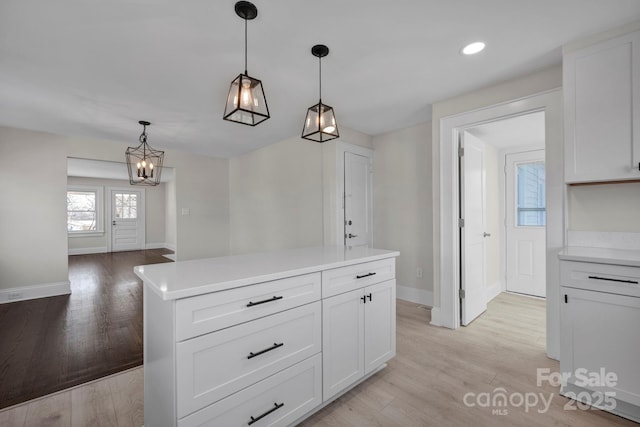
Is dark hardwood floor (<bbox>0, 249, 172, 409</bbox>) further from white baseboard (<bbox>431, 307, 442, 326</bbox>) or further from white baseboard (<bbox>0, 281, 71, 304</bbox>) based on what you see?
white baseboard (<bbox>431, 307, 442, 326</bbox>)

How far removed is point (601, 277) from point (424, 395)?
4.30ft

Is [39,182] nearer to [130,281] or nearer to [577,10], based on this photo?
[130,281]

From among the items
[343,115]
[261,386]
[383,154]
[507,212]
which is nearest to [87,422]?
[261,386]

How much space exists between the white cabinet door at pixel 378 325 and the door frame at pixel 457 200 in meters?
1.11

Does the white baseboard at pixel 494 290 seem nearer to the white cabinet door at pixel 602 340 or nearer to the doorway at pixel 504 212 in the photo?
the doorway at pixel 504 212

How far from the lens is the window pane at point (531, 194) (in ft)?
12.5

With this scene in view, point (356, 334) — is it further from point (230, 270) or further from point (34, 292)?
point (34, 292)

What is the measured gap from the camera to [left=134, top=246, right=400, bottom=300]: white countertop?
1128 millimetres

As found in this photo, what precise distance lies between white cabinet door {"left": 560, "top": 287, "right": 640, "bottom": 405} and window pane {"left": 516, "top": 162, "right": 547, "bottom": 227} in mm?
2509

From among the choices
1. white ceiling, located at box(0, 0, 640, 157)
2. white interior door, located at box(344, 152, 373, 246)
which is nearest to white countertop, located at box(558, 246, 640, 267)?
white ceiling, located at box(0, 0, 640, 157)

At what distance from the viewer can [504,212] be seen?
411cm

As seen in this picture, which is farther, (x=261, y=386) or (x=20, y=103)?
(x=20, y=103)

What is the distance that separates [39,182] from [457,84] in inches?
226

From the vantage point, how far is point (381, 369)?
2117mm
